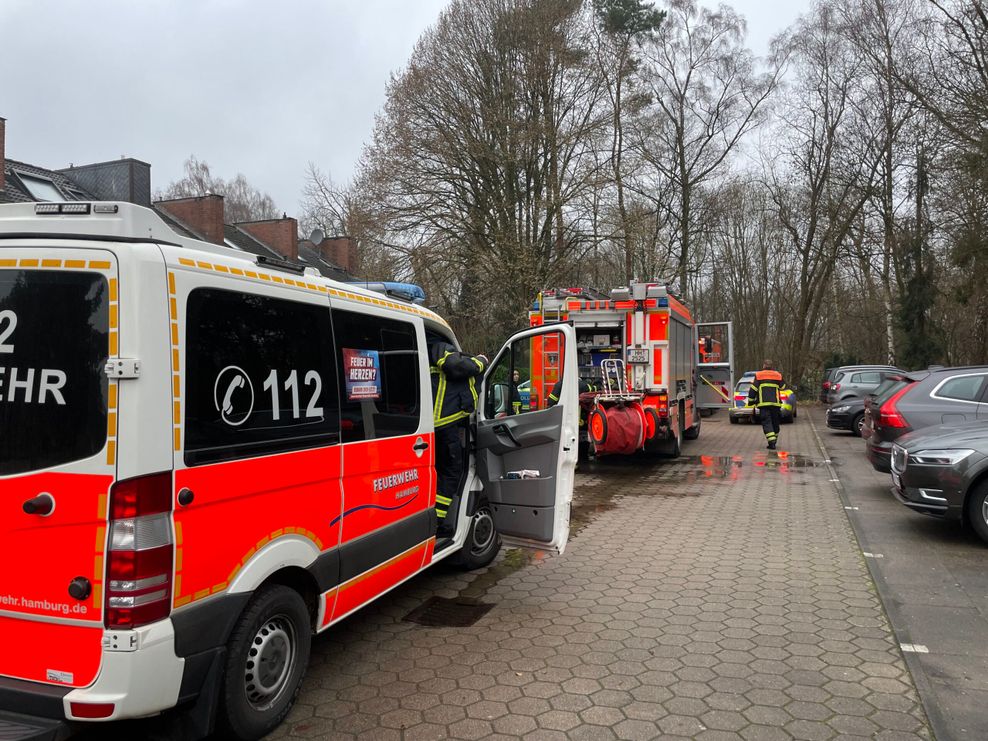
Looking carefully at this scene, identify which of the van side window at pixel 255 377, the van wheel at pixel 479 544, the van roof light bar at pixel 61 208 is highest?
the van roof light bar at pixel 61 208

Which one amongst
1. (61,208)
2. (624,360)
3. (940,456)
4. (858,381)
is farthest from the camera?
(858,381)

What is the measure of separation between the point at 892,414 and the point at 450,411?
19.5 ft

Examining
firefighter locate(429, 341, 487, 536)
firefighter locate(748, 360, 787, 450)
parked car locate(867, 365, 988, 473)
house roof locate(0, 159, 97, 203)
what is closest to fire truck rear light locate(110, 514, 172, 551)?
firefighter locate(429, 341, 487, 536)

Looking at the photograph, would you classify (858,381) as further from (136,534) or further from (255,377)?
(136,534)

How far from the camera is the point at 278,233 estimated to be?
32.0 m

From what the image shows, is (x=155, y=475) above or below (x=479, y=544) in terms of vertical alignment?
above

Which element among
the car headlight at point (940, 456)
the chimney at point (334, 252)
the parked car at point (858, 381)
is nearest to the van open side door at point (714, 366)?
the parked car at point (858, 381)

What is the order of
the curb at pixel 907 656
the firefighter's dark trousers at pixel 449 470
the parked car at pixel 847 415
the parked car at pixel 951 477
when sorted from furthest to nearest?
the parked car at pixel 847 415, the parked car at pixel 951 477, the firefighter's dark trousers at pixel 449 470, the curb at pixel 907 656

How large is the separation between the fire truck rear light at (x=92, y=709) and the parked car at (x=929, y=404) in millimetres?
8049

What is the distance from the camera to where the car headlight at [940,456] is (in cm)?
626

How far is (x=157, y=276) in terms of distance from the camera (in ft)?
8.75

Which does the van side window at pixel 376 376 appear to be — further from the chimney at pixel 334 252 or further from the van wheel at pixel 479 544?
the chimney at pixel 334 252

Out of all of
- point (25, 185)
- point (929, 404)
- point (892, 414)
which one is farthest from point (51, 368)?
point (25, 185)

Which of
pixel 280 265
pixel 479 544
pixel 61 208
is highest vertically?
pixel 61 208
